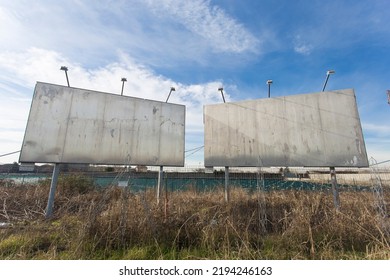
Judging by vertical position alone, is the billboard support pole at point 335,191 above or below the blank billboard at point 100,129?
below

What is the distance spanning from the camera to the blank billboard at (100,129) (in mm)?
5797

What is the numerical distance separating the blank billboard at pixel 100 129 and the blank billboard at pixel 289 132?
1554 mm

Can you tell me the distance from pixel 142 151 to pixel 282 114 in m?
5.05

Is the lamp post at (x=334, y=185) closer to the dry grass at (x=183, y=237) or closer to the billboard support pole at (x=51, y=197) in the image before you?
the dry grass at (x=183, y=237)

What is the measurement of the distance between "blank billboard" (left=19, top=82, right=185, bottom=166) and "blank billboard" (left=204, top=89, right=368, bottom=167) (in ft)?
5.10

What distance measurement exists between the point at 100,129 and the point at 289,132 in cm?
633

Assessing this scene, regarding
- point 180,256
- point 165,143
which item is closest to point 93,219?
point 180,256

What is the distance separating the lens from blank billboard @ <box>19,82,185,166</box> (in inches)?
228

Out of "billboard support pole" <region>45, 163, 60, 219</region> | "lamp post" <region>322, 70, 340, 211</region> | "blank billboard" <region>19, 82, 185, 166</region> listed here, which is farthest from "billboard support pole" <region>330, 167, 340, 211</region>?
"billboard support pole" <region>45, 163, 60, 219</region>

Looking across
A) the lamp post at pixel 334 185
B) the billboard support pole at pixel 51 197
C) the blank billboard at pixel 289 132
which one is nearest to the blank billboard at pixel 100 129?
the billboard support pole at pixel 51 197

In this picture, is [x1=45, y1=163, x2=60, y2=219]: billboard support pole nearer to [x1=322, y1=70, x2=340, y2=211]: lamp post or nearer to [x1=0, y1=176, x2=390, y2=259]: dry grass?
[x1=0, y1=176, x2=390, y2=259]: dry grass

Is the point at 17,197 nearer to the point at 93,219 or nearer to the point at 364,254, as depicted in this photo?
the point at 93,219

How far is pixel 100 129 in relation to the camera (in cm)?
643
